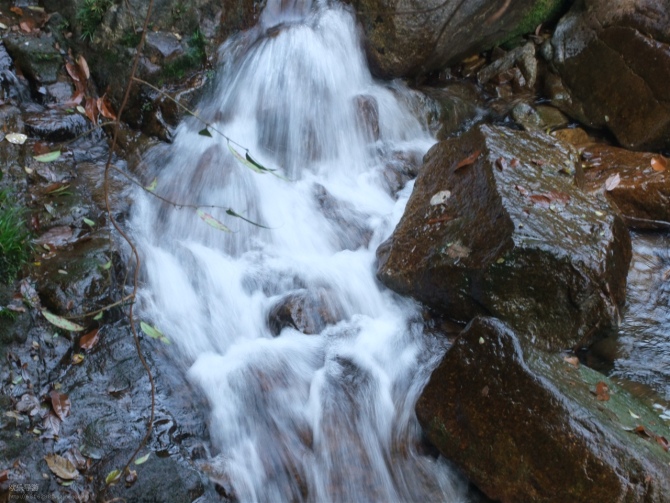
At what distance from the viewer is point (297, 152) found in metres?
6.04

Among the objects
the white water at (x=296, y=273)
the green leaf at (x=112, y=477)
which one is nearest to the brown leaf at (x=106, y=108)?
the white water at (x=296, y=273)

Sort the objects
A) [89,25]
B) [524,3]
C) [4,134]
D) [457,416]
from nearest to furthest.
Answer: [457,416]
[4,134]
[89,25]
[524,3]

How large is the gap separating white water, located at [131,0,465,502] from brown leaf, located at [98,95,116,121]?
2.09 ft

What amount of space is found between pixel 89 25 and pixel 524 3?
5.09m

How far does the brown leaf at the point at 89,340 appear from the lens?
3.85 m

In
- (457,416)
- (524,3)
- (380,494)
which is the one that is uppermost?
(524,3)

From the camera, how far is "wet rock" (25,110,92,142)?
5109mm

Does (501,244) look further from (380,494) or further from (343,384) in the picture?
(380,494)

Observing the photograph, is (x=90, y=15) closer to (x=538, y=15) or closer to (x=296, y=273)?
(x=296, y=273)

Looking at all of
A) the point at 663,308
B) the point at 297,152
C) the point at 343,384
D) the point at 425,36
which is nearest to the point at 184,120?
the point at 297,152

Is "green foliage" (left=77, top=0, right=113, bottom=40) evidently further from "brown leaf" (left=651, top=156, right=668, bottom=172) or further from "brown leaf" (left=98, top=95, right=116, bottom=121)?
"brown leaf" (left=651, top=156, right=668, bottom=172)

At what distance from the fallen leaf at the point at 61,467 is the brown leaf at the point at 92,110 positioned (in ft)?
11.1

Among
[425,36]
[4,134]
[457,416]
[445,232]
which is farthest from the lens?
[425,36]

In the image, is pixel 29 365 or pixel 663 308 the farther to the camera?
pixel 663 308
